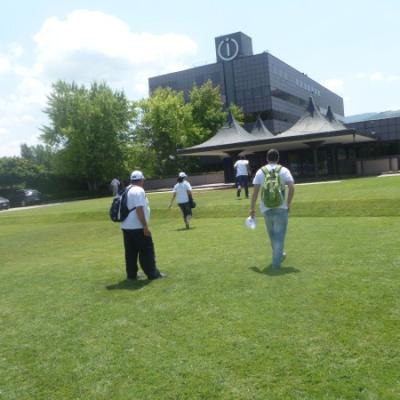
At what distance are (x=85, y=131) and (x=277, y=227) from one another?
40581 mm

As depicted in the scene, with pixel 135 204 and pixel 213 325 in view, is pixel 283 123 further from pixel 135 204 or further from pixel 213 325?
pixel 213 325

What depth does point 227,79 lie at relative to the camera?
7138 cm

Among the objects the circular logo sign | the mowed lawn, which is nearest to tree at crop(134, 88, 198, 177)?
the circular logo sign

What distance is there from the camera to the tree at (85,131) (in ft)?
147

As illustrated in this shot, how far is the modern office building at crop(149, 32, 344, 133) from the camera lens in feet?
225

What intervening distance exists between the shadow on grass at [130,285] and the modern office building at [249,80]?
6350 centimetres

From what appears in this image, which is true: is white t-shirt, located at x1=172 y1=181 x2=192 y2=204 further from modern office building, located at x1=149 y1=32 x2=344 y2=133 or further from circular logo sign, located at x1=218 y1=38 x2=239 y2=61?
circular logo sign, located at x1=218 y1=38 x2=239 y2=61

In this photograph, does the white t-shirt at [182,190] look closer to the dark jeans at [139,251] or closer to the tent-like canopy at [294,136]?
the dark jeans at [139,251]

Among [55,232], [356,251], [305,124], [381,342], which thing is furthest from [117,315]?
[305,124]

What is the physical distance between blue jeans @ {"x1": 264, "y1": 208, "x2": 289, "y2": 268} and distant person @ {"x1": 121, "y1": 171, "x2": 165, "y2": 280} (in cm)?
186

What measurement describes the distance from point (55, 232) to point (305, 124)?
74.2 ft

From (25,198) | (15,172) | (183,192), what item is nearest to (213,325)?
(183,192)

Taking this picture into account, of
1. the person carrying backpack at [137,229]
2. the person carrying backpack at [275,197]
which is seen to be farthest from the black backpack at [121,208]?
the person carrying backpack at [275,197]

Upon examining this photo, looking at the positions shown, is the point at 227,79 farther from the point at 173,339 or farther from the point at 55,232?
the point at 173,339
